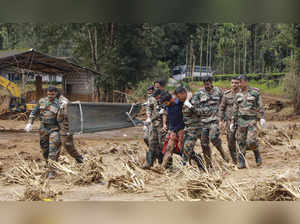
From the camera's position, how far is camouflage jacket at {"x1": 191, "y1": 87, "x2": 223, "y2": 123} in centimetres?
670

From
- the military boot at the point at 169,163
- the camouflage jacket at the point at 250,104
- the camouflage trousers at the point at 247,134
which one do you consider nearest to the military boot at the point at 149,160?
the military boot at the point at 169,163

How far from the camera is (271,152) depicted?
28.9 feet

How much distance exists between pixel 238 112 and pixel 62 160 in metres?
3.30

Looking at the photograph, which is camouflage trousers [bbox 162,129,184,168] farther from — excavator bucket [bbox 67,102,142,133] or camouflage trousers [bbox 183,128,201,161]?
excavator bucket [bbox 67,102,142,133]

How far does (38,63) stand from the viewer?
1736 centimetres

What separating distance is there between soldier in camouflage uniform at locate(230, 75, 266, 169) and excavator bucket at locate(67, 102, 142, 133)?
5821 mm

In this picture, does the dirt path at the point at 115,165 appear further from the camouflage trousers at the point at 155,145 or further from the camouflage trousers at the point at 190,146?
the camouflage trousers at the point at 155,145

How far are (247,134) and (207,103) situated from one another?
0.90 meters

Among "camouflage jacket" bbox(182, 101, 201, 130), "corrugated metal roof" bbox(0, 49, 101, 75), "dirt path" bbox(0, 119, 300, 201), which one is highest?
"corrugated metal roof" bbox(0, 49, 101, 75)

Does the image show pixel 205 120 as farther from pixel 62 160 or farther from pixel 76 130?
pixel 76 130

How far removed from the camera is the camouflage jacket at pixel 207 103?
22.0 feet

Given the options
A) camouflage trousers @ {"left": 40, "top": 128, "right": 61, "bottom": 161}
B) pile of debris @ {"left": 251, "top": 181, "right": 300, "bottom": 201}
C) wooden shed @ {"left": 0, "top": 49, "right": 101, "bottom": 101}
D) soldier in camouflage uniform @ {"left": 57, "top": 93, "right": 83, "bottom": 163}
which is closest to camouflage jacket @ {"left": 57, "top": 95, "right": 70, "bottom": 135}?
soldier in camouflage uniform @ {"left": 57, "top": 93, "right": 83, "bottom": 163}

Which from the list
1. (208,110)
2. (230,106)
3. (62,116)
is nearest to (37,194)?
(62,116)
